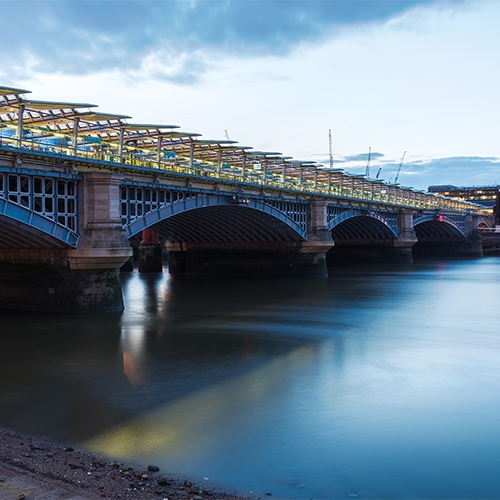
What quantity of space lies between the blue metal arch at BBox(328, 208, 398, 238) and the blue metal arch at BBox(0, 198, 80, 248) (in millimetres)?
27004

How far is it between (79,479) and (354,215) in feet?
154

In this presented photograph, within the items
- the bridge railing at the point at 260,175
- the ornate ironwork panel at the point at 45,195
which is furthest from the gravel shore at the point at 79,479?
the bridge railing at the point at 260,175

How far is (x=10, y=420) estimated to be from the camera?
11352 millimetres

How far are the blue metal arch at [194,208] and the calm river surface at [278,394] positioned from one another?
3.98 meters

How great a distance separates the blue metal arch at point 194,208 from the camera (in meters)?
27.8

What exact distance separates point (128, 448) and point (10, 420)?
2.88m

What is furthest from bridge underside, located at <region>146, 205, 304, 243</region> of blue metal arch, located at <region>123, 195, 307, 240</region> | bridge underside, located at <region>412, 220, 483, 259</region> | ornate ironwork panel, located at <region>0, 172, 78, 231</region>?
bridge underside, located at <region>412, 220, 483, 259</region>

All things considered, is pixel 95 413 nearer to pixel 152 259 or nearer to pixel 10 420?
pixel 10 420

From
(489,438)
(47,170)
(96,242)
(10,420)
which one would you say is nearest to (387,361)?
(489,438)

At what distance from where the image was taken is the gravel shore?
7625 mm

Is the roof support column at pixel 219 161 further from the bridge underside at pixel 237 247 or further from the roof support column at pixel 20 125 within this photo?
the roof support column at pixel 20 125

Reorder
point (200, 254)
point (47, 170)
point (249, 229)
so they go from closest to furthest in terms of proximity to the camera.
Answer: point (47, 170) → point (249, 229) → point (200, 254)

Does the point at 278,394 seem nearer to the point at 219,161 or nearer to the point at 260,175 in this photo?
the point at 219,161

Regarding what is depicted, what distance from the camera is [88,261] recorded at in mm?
23984
